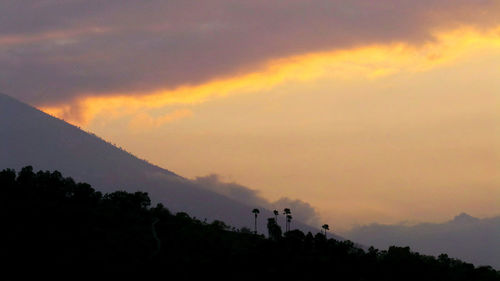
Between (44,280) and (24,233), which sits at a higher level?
(24,233)

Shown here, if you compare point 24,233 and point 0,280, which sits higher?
point 24,233

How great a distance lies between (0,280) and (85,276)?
1795 centimetres

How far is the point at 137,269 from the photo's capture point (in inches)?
7505

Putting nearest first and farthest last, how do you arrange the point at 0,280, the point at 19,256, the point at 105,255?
the point at 0,280, the point at 19,256, the point at 105,255

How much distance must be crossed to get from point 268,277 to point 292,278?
20.9ft

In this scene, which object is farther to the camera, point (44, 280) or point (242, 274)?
point (242, 274)

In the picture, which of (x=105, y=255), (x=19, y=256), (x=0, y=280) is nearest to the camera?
(x=0, y=280)

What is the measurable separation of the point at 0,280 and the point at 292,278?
2643 inches

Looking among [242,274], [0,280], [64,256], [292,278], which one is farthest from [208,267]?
[0,280]

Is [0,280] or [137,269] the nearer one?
[0,280]

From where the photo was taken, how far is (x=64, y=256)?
627 ft

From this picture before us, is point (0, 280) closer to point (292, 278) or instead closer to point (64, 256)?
point (64, 256)

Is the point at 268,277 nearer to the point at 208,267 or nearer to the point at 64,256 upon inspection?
the point at 208,267

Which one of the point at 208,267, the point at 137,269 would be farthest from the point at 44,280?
the point at 208,267
